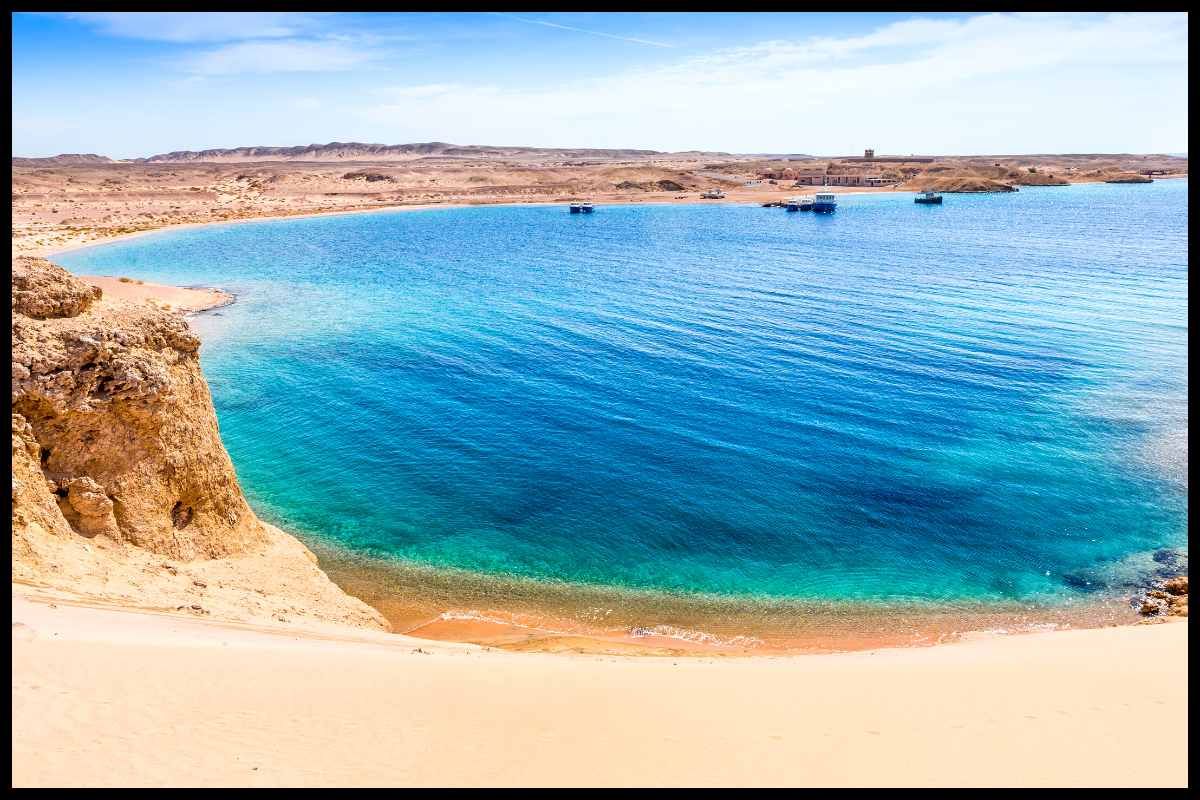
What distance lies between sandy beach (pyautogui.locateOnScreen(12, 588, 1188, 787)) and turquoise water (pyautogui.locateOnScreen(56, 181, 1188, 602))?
823cm

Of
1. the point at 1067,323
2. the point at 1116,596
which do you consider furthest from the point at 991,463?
the point at 1067,323

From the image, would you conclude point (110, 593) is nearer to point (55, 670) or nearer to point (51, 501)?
point (51, 501)

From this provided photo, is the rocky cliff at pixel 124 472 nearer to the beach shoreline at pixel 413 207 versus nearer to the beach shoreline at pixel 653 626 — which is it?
the beach shoreline at pixel 653 626

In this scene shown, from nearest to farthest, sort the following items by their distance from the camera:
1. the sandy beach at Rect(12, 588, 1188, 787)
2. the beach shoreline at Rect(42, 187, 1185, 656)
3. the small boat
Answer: the sandy beach at Rect(12, 588, 1188, 787)
the beach shoreline at Rect(42, 187, 1185, 656)
the small boat

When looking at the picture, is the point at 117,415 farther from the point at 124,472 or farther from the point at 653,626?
the point at 653,626

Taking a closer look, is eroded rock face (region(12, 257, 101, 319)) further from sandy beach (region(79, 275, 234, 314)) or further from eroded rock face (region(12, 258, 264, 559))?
sandy beach (region(79, 275, 234, 314))

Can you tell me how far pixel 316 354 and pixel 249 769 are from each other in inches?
1535

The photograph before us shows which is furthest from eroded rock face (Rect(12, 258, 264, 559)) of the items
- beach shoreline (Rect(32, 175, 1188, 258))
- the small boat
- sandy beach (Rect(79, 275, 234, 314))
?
the small boat

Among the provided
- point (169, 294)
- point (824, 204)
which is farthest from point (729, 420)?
point (824, 204)

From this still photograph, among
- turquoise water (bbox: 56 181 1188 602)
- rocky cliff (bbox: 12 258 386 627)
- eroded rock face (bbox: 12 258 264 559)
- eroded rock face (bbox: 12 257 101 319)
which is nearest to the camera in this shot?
rocky cliff (bbox: 12 258 386 627)

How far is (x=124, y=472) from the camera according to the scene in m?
17.4

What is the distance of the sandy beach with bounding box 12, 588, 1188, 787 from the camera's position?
31.8ft

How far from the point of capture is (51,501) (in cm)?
1598

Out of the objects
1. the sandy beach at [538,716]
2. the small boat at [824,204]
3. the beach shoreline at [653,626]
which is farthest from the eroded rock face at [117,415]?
the small boat at [824,204]
